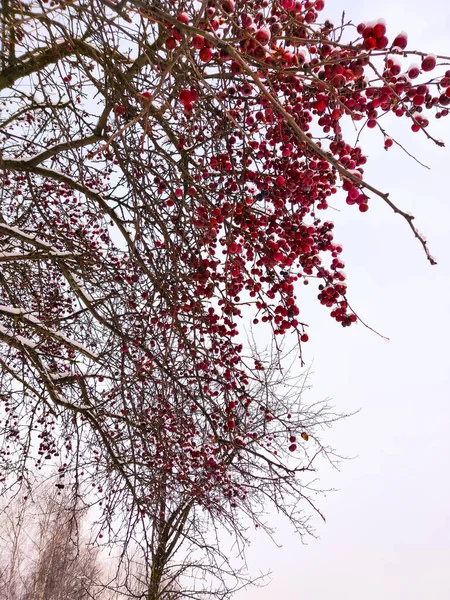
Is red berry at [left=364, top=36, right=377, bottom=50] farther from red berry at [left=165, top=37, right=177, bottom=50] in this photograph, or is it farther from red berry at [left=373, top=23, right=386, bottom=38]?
red berry at [left=165, top=37, right=177, bottom=50]

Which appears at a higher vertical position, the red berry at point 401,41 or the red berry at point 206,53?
the red berry at point 401,41

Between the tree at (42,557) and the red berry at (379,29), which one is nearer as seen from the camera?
the red berry at (379,29)

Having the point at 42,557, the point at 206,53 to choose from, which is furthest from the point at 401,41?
the point at 42,557

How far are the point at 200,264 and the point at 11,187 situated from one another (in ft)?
10.1

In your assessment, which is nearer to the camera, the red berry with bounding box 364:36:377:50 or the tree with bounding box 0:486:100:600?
the red berry with bounding box 364:36:377:50

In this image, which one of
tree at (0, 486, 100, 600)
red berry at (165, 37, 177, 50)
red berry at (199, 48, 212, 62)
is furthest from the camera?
tree at (0, 486, 100, 600)

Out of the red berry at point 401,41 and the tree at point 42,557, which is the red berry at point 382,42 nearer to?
the red berry at point 401,41

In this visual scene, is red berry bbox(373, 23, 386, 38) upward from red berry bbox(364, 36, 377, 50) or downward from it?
upward

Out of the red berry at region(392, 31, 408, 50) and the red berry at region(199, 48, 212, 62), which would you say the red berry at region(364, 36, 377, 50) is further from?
the red berry at region(199, 48, 212, 62)

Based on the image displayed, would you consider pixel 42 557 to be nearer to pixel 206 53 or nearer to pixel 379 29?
pixel 206 53

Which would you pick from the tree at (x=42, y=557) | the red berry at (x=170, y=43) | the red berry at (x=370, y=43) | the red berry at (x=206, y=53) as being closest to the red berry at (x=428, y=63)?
the red berry at (x=370, y=43)

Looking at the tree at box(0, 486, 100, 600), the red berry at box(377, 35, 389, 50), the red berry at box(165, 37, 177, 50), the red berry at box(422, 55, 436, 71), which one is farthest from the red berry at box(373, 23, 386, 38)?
the tree at box(0, 486, 100, 600)

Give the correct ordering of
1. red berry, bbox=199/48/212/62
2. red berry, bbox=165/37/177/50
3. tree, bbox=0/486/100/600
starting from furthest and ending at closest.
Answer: tree, bbox=0/486/100/600 < red berry, bbox=165/37/177/50 < red berry, bbox=199/48/212/62

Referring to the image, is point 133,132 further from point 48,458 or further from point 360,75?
point 48,458
